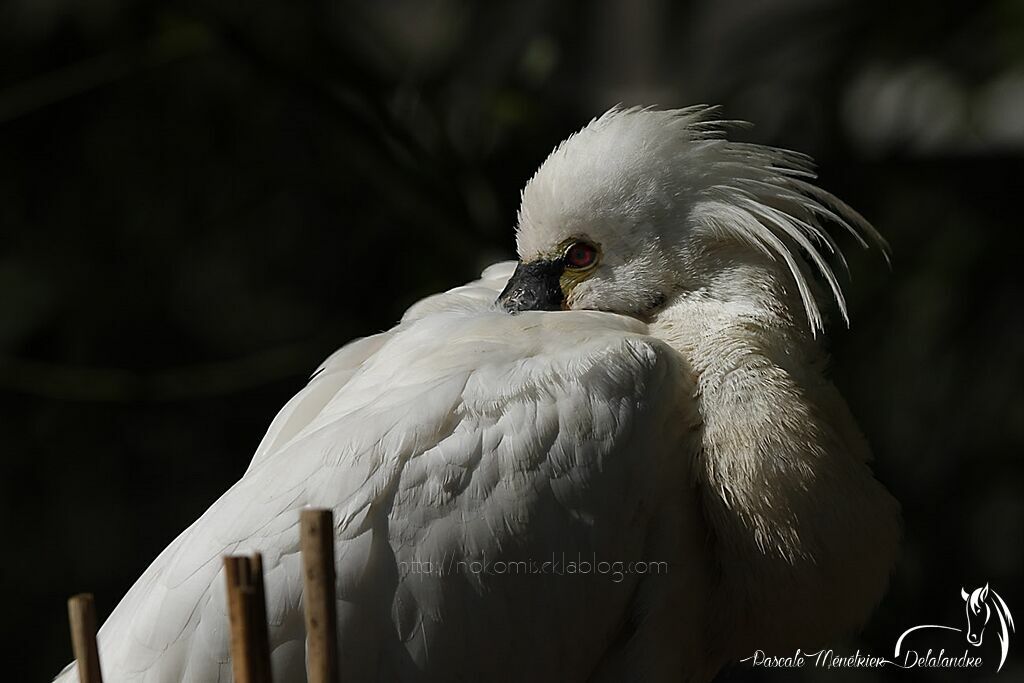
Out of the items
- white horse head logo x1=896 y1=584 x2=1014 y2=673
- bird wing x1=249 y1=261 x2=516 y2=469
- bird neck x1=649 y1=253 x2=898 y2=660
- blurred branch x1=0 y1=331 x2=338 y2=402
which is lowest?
white horse head logo x1=896 y1=584 x2=1014 y2=673

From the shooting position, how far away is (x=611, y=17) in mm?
4773

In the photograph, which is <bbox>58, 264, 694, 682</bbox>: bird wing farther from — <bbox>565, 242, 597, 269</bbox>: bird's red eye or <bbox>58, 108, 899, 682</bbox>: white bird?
<bbox>565, 242, 597, 269</bbox>: bird's red eye

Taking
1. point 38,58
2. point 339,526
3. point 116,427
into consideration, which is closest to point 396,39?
point 38,58

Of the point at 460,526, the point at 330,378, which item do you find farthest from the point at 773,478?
the point at 330,378

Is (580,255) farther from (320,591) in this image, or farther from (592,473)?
(320,591)

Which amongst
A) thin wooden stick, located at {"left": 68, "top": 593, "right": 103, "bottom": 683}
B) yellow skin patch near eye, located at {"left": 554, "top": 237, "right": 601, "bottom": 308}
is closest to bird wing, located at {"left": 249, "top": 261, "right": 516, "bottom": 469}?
yellow skin patch near eye, located at {"left": 554, "top": 237, "right": 601, "bottom": 308}

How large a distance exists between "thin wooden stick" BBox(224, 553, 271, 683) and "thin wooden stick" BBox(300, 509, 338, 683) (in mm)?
45

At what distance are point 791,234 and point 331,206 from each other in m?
3.13

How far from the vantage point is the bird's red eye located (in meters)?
2.32

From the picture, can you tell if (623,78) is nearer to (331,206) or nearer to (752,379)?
(331,206)

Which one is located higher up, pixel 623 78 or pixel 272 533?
pixel 623 78

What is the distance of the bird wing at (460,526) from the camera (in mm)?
1905

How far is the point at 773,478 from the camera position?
2031 millimetres

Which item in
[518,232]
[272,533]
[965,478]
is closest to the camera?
[272,533]
